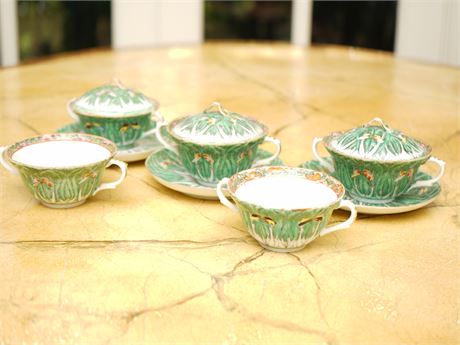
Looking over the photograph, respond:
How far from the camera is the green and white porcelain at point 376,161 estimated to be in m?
1.06

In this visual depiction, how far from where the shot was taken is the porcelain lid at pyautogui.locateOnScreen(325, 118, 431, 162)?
107 centimetres

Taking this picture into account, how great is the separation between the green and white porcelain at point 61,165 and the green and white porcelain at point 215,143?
0.11 metres

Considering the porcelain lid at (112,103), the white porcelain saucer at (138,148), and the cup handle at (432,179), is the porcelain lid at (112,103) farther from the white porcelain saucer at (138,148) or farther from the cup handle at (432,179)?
the cup handle at (432,179)

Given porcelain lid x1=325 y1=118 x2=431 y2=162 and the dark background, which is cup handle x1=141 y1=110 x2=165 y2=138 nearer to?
porcelain lid x1=325 y1=118 x2=431 y2=162

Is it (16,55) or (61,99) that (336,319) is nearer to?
(61,99)

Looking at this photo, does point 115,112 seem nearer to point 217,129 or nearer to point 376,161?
point 217,129

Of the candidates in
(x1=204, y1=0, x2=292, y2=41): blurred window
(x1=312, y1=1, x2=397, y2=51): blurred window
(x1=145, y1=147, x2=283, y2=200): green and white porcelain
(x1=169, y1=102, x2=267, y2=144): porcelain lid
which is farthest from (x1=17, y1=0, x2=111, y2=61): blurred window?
(x1=169, y1=102, x2=267, y2=144): porcelain lid

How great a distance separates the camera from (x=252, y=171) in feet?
3.31

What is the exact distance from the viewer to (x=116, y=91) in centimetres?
132

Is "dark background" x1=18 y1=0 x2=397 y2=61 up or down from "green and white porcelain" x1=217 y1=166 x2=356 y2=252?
up

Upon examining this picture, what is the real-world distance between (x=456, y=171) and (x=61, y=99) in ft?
3.27

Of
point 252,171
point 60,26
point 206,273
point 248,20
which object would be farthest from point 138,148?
point 248,20

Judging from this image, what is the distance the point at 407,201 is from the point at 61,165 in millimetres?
542

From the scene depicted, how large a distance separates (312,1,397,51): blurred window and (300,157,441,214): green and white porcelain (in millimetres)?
1895
